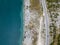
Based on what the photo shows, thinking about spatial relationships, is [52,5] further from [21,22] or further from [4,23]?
[4,23]

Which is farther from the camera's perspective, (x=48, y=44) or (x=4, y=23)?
(x=4, y=23)

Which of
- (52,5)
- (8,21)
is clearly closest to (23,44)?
(8,21)

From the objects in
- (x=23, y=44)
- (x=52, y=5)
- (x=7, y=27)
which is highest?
(x=52, y=5)

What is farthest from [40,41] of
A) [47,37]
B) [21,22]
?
[21,22]

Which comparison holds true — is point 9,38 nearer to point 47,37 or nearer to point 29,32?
point 29,32

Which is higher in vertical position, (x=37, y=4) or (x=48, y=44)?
(x=37, y=4)

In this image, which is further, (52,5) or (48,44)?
(52,5)
